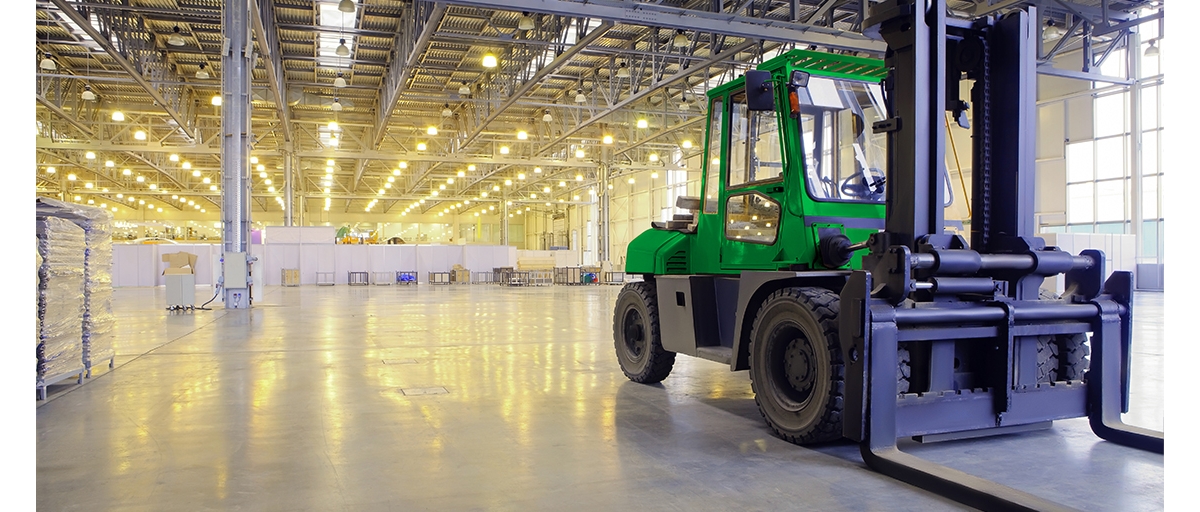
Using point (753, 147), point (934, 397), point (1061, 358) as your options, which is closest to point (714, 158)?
point (753, 147)

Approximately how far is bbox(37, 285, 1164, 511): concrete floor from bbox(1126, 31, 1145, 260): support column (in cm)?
1832

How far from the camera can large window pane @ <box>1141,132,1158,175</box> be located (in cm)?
2366

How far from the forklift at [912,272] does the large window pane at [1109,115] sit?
23419 mm

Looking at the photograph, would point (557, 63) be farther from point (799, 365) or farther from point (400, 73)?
point (799, 365)

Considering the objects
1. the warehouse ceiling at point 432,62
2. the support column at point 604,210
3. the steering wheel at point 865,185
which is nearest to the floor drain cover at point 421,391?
the steering wheel at point 865,185

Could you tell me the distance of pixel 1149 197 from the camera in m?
24.1

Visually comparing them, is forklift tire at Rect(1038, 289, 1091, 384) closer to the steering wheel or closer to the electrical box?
the steering wheel

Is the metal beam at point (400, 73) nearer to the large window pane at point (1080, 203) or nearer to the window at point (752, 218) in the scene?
the window at point (752, 218)

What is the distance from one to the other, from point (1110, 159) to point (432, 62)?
71.5 ft

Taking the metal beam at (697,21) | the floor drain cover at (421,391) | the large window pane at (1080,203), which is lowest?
the floor drain cover at (421,391)

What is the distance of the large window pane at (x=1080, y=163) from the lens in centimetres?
2519

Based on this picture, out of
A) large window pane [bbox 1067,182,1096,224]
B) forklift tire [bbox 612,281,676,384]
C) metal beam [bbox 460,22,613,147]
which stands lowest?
forklift tire [bbox 612,281,676,384]

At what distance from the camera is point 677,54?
881 inches

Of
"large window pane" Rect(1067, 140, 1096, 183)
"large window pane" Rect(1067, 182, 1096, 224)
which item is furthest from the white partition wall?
"large window pane" Rect(1067, 140, 1096, 183)
